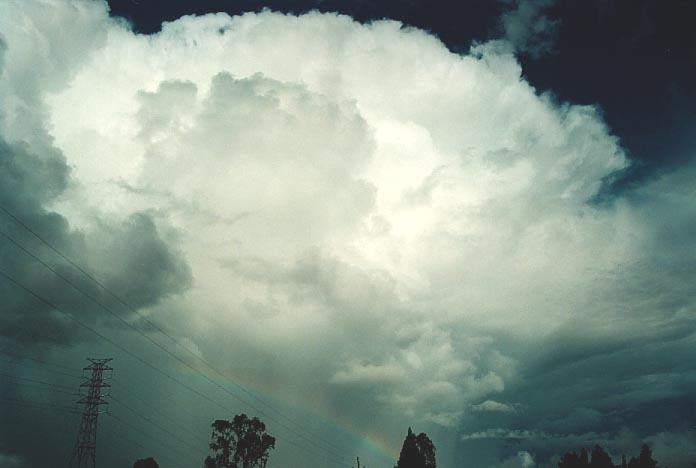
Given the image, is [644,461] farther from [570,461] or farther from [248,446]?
[248,446]

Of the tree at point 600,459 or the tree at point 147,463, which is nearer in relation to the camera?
the tree at point 147,463

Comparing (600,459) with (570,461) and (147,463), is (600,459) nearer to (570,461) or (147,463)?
(570,461)

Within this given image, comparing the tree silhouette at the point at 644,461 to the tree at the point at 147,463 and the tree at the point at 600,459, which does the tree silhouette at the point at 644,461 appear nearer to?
the tree at the point at 600,459

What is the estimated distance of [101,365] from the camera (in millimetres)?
64250

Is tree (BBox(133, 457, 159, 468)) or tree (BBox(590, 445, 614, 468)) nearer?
tree (BBox(133, 457, 159, 468))

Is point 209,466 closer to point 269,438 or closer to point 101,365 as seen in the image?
point 269,438


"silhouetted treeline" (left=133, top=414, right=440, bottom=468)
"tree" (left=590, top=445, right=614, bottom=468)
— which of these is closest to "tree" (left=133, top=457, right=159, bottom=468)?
"silhouetted treeline" (left=133, top=414, right=440, bottom=468)

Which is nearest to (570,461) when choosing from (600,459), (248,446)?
(600,459)

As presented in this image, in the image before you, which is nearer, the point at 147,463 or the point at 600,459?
the point at 147,463

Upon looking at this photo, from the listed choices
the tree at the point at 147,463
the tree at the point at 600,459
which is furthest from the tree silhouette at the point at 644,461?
the tree at the point at 147,463

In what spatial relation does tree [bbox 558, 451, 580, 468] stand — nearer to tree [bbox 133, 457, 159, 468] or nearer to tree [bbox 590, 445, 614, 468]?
tree [bbox 590, 445, 614, 468]

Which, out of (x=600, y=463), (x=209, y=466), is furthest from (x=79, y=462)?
(x=600, y=463)

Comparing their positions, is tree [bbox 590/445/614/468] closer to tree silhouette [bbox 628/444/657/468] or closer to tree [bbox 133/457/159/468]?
tree silhouette [bbox 628/444/657/468]

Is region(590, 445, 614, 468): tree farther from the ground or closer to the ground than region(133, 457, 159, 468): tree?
farther from the ground
